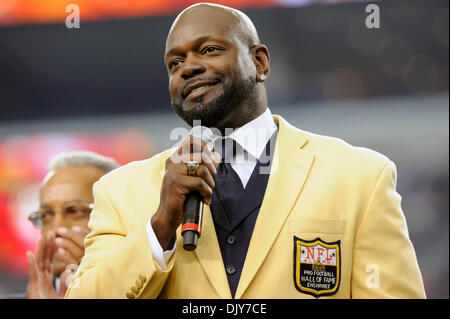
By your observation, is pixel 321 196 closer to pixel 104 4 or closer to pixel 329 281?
pixel 329 281

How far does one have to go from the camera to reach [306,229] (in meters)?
1.46

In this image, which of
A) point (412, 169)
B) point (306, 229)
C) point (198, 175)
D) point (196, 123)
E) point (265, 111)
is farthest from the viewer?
point (412, 169)

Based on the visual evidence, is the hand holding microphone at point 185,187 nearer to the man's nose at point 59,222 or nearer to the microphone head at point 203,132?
the microphone head at point 203,132

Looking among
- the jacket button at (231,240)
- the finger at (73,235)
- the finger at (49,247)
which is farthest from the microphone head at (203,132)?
the finger at (49,247)

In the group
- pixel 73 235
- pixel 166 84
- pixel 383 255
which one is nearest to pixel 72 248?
pixel 73 235

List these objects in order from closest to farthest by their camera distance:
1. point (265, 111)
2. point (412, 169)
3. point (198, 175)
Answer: point (198, 175) < point (265, 111) < point (412, 169)

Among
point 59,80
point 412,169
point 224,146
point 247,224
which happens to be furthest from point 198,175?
point 59,80

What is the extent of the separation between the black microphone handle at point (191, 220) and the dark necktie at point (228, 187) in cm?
22

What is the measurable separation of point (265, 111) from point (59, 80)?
4.02 metres

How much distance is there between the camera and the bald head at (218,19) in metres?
1.71

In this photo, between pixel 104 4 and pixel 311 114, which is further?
pixel 104 4

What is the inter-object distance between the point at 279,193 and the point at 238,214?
0.39 feet

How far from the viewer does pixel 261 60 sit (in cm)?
187

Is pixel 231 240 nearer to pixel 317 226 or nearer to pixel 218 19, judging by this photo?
pixel 317 226
